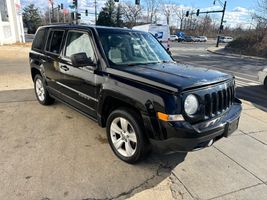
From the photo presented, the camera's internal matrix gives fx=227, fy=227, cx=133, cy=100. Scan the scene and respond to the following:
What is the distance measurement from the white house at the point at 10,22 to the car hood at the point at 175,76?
21.7 meters

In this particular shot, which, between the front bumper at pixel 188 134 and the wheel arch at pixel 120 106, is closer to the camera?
the front bumper at pixel 188 134

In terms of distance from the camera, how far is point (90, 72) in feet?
11.8

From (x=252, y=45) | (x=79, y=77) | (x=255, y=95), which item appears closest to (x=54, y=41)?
(x=79, y=77)

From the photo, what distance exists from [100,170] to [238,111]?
7.10 feet

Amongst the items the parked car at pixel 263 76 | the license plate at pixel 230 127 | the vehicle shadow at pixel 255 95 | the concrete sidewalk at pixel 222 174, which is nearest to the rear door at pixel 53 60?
the concrete sidewalk at pixel 222 174

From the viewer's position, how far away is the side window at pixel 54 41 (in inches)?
174

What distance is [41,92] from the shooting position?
18.1 feet

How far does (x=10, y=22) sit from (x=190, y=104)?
2495 centimetres

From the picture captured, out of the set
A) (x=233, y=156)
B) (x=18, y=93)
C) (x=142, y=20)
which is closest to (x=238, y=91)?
(x=233, y=156)

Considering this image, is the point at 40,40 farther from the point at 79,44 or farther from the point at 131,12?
the point at 131,12

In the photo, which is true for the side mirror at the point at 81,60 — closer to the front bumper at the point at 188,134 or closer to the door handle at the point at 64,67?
the door handle at the point at 64,67

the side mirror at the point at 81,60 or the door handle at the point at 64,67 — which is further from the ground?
the side mirror at the point at 81,60

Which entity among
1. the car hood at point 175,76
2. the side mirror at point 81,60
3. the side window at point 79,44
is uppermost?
the side window at point 79,44

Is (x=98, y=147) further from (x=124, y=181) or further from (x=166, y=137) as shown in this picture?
(x=166, y=137)
